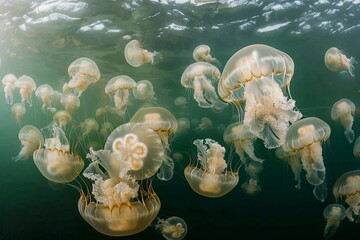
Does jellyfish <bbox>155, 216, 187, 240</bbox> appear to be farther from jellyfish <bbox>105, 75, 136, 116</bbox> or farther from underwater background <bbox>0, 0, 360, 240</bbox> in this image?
jellyfish <bbox>105, 75, 136, 116</bbox>

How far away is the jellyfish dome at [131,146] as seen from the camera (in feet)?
13.1

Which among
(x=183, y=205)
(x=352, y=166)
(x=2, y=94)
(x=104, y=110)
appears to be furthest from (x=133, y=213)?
(x=352, y=166)

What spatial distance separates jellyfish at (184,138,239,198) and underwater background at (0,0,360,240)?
2.66 ft

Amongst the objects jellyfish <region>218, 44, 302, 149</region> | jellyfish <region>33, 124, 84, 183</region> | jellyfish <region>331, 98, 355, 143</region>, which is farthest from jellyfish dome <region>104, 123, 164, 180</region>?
jellyfish <region>331, 98, 355, 143</region>

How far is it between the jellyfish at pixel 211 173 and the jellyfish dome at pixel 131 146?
123 cm

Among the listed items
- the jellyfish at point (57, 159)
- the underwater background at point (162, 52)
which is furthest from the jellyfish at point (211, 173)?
the jellyfish at point (57, 159)

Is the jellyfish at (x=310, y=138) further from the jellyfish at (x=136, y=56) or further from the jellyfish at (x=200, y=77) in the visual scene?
the jellyfish at (x=136, y=56)

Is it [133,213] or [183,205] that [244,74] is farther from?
[183,205]

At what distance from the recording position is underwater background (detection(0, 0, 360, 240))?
762 centimetres

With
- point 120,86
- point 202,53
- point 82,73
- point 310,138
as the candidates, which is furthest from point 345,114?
point 82,73

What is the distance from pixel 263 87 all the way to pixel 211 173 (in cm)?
168

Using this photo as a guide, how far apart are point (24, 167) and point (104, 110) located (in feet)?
17.1

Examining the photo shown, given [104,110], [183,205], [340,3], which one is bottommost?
[183,205]

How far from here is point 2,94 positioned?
47.2ft
